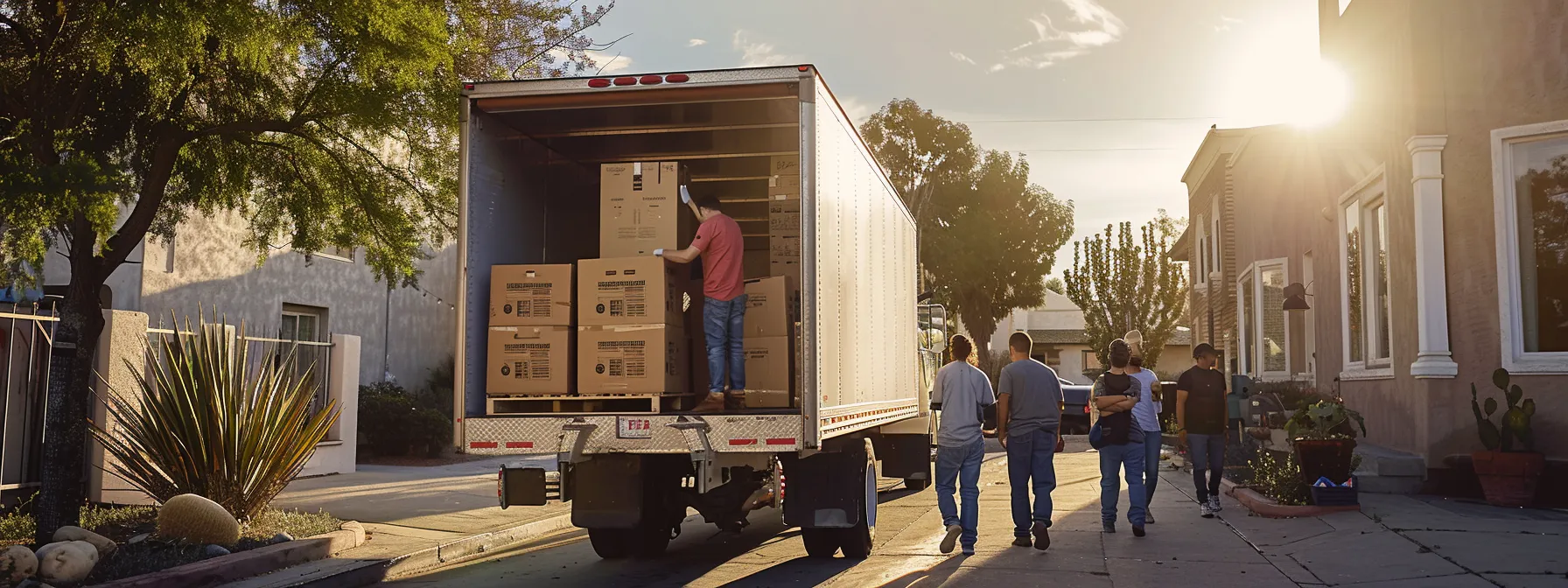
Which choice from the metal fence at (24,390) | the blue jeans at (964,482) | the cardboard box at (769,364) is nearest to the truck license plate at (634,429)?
the cardboard box at (769,364)

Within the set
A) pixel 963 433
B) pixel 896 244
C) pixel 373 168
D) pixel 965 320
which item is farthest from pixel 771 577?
pixel 965 320

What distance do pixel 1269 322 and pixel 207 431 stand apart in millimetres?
19892

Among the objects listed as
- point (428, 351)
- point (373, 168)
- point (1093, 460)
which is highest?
point (373, 168)

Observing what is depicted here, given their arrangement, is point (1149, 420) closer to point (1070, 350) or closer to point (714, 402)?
point (714, 402)

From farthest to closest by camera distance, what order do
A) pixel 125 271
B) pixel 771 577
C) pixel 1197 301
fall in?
1. pixel 1197 301
2. pixel 125 271
3. pixel 771 577

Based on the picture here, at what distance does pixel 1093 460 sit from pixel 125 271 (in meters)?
15.4

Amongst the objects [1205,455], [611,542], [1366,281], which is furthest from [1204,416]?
[611,542]

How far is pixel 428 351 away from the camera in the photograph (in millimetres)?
25531

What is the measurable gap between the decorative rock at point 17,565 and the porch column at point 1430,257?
11.9 metres

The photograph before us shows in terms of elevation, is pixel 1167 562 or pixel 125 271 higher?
pixel 125 271

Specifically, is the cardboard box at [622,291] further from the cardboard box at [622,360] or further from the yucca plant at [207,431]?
the yucca plant at [207,431]

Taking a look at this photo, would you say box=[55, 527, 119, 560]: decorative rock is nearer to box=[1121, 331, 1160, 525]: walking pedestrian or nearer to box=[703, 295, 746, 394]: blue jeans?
box=[703, 295, 746, 394]: blue jeans

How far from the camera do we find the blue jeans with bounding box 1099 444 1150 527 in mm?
10336

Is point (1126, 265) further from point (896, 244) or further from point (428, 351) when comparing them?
point (896, 244)
